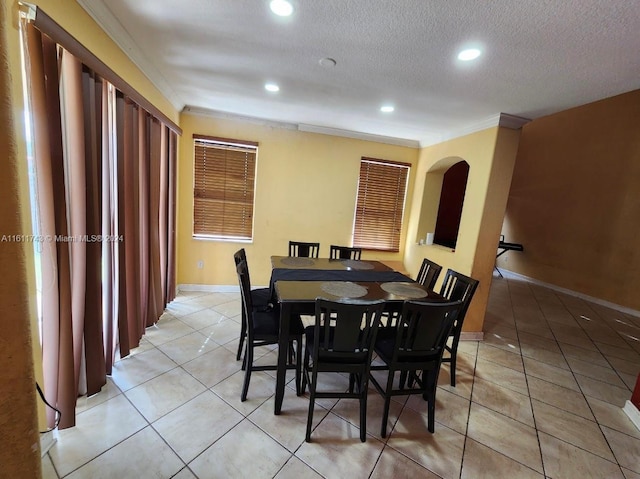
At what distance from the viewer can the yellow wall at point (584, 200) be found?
450 centimetres

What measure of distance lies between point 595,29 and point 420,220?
112 inches

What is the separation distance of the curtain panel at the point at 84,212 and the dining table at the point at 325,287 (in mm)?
1206

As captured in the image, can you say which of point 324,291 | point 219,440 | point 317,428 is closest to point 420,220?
point 324,291

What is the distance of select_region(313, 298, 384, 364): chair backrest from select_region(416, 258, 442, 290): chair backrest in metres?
1.14

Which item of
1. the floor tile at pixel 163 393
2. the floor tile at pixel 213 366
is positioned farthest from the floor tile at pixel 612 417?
the floor tile at pixel 163 393

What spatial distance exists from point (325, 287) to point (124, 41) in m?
2.33

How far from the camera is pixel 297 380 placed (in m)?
2.01

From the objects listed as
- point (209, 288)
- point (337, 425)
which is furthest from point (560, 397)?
point (209, 288)

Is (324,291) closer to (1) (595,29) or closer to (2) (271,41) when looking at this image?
(2) (271,41)

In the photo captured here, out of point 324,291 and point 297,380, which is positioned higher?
point 324,291

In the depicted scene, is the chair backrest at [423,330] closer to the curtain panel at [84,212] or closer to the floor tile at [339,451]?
the floor tile at [339,451]

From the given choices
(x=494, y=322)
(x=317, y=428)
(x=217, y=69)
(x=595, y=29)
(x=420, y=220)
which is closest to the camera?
(x=595, y=29)

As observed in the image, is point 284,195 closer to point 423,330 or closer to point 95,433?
point 423,330

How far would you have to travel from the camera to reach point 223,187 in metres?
3.76
